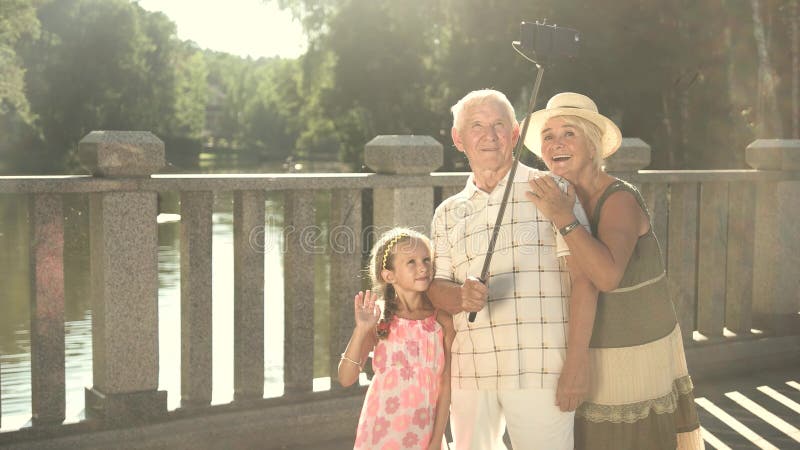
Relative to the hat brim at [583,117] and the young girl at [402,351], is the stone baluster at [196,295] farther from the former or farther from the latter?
the hat brim at [583,117]

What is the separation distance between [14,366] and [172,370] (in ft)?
4.72

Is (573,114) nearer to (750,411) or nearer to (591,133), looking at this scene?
→ (591,133)

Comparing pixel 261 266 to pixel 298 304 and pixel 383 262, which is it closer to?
pixel 298 304

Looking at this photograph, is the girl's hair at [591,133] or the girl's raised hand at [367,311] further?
the girl's raised hand at [367,311]

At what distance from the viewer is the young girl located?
383 centimetres

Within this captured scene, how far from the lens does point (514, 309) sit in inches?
139

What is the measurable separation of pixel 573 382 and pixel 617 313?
0.98 feet

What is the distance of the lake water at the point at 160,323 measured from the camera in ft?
21.4

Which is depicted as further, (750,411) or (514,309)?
(750,411)

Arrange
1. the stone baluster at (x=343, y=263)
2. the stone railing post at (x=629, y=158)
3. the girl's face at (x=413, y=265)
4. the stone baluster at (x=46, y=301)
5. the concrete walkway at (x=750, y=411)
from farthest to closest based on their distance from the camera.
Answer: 1. the stone railing post at (x=629, y=158)
2. the concrete walkway at (x=750, y=411)
3. the stone baluster at (x=343, y=263)
4. the stone baluster at (x=46, y=301)
5. the girl's face at (x=413, y=265)

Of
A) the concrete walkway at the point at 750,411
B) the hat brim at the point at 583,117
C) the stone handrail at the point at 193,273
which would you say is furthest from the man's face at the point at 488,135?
the concrete walkway at the point at 750,411

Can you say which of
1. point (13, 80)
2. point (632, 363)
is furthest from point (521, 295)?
point (13, 80)

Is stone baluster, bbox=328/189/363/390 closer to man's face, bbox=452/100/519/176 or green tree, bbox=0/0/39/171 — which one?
man's face, bbox=452/100/519/176

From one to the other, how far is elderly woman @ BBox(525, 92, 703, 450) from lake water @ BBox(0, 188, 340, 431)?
8.15 feet
